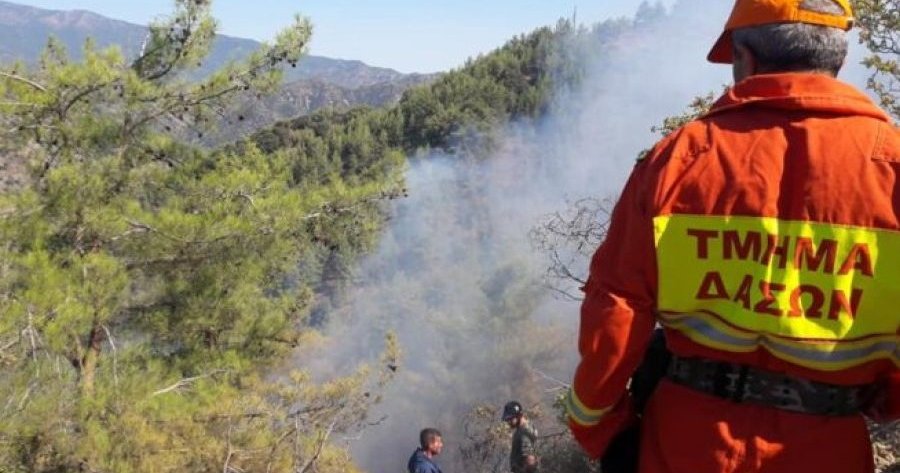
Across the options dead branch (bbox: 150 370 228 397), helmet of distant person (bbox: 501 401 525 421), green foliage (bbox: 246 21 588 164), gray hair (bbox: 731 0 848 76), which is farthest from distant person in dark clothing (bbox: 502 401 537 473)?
green foliage (bbox: 246 21 588 164)

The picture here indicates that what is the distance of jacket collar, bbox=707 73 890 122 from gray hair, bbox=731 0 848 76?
0.12 feet

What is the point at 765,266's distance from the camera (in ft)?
4.50

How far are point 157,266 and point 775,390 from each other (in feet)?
28.8

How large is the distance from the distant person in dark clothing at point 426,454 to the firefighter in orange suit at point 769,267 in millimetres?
4387

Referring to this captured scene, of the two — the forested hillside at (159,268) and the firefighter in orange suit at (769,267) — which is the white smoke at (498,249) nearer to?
the forested hillside at (159,268)

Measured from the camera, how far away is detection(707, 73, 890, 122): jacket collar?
137cm

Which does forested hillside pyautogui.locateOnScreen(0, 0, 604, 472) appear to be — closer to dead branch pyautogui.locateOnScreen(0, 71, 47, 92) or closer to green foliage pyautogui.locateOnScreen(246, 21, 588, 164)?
dead branch pyautogui.locateOnScreen(0, 71, 47, 92)

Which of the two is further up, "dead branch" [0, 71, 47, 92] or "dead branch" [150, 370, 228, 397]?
"dead branch" [0, 71, 47, 92]

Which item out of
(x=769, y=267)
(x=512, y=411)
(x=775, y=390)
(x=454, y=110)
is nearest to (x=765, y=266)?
(x=769, y=267)

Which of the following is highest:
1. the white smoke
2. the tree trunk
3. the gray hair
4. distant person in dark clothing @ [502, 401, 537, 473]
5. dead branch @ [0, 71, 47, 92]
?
the gray hair

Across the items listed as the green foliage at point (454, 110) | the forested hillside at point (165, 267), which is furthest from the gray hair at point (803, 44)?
the green foliage at point (454, 110)

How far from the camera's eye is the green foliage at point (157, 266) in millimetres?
7641

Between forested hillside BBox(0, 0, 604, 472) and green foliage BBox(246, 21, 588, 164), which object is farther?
green foliage BBox(246, 21, 588, 164)

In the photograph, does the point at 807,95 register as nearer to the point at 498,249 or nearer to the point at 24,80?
the point at 24,80
